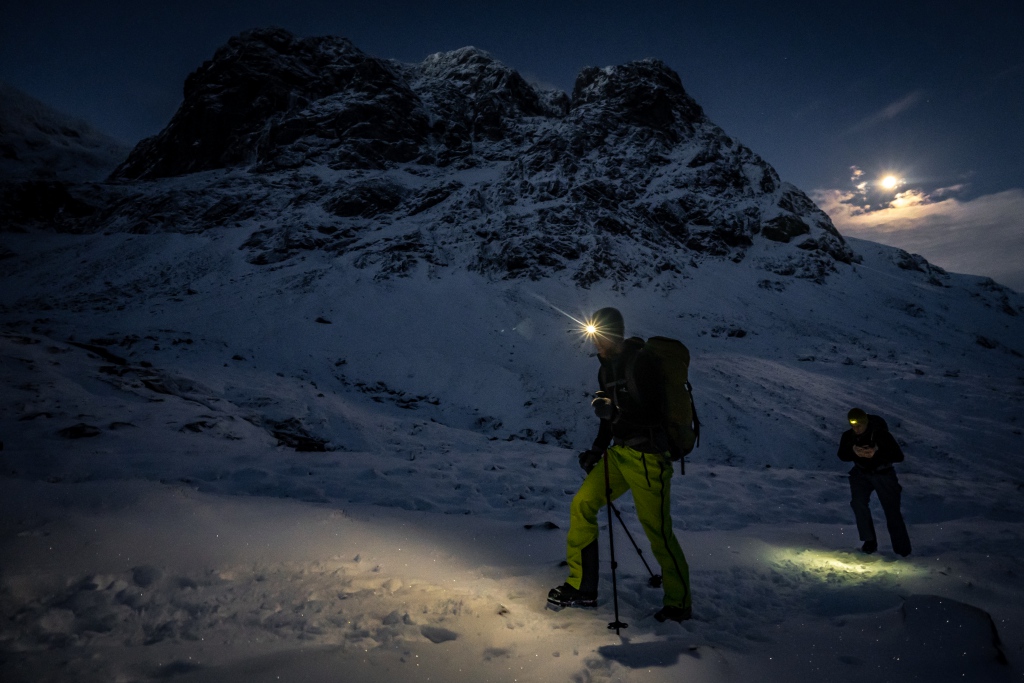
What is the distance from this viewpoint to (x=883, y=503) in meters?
5.25

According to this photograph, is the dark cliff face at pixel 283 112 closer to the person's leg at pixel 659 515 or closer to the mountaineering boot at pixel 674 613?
the person's leg at pixel 659 515

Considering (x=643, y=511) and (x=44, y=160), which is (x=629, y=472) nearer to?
(x=643, y=511)

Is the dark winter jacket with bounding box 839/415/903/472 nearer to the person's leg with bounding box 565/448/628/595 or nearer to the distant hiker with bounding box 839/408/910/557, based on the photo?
the distant hiker with bounding box 839/408/910/557

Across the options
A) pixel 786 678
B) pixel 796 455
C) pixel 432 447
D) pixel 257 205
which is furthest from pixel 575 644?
pixel 257 205

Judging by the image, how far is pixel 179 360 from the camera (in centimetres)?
1247

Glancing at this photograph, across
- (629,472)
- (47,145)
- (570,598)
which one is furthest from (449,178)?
(47,145)

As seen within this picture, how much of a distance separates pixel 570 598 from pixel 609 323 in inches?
92.1

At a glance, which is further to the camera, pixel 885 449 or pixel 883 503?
pixel 885 449

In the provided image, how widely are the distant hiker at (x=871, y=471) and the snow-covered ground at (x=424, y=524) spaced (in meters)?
0.34

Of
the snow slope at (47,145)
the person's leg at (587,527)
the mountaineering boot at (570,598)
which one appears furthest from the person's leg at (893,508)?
the snow slope at (47,145)

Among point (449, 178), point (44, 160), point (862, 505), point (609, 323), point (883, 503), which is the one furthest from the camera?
point (44, 160)

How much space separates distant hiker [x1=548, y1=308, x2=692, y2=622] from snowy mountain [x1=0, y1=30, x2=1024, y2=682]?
27 cm

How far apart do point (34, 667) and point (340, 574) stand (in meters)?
1.65

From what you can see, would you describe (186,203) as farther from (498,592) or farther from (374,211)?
(498,592)
